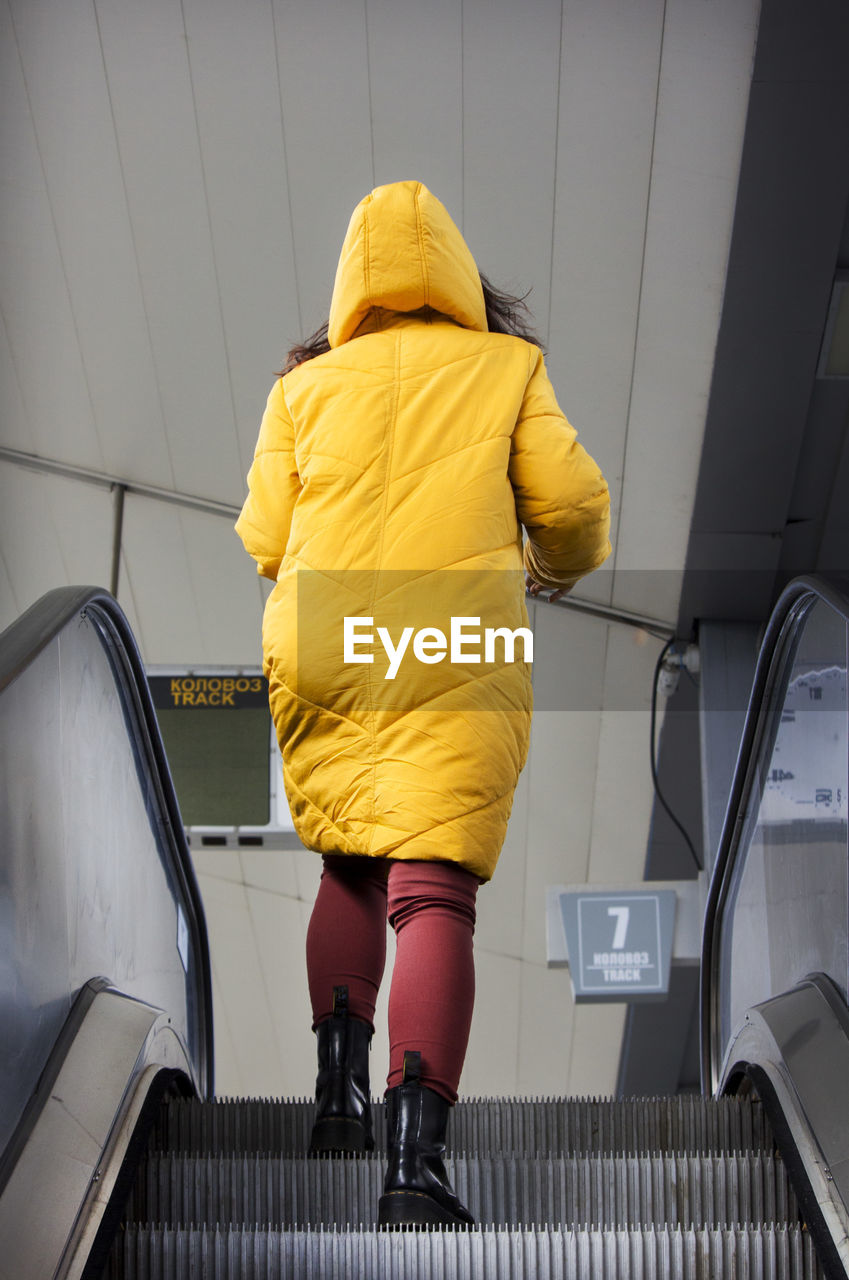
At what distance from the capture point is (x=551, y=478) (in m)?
2.36

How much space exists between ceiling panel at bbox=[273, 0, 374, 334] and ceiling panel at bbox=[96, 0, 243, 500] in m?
0.36

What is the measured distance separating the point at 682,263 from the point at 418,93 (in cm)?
107

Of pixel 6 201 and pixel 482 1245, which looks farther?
pixel 6 201

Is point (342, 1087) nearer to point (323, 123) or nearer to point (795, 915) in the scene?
point (795, 915)

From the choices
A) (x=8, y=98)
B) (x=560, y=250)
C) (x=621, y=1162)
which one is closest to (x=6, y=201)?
(x=8, y=98)

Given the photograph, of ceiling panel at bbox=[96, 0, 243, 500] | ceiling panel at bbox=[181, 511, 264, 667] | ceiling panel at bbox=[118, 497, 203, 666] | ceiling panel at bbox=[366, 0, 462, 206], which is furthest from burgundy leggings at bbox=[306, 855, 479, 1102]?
ceiling panel at bbox=[118, 497, 203, 666]

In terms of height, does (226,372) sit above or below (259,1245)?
above

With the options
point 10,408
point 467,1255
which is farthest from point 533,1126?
point 10,408

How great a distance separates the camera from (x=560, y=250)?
15.5 ft

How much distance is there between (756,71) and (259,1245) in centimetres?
364

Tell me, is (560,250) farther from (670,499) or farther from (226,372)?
(226,372)

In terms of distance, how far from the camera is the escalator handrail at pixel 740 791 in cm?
294

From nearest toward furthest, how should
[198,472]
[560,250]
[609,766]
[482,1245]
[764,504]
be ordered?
[482,1245] < [560,250] < [764,504] < [198,472] < [609,766]

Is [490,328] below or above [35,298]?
below
